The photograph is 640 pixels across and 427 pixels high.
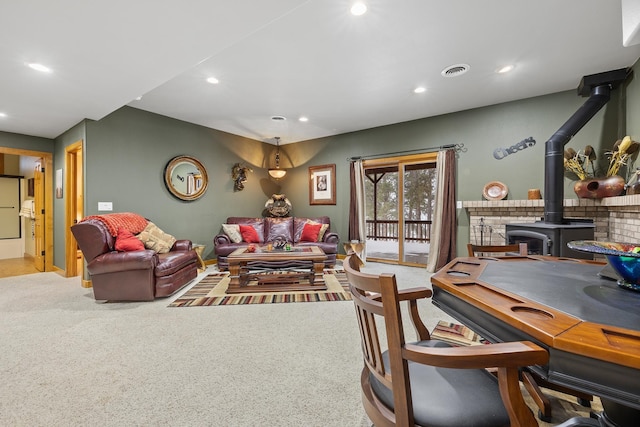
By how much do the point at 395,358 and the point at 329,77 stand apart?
3.22 m

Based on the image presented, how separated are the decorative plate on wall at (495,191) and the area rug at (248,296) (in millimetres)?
2514

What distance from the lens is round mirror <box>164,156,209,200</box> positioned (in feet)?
15.5

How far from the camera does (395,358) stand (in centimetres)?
77

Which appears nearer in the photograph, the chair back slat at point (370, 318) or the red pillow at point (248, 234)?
the chair back slat at point (370, 318)

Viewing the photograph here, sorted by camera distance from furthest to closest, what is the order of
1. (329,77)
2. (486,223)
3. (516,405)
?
(486,223) < (329,77) < (516,405)

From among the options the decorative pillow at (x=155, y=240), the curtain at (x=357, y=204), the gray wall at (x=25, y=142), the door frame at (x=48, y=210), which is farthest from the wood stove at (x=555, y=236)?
the gray wall at (x=25, y=142)

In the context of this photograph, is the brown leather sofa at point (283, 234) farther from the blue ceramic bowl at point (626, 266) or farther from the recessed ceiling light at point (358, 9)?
the blue ceramic bowl at point (626, 266)

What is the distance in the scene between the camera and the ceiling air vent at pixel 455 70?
121 inches

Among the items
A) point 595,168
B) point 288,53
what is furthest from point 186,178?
point 595,168

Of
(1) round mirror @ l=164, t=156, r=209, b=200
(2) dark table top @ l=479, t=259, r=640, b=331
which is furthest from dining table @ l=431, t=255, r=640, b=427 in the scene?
(1) round mirror @ l=164, t=156, r=209, b=200

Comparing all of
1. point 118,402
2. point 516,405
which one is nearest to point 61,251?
point 118,402

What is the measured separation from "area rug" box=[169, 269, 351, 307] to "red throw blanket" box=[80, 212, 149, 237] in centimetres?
109

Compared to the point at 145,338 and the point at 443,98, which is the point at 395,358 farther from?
the point at 443,98

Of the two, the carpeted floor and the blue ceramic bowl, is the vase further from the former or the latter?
the blue ceramic bowl
